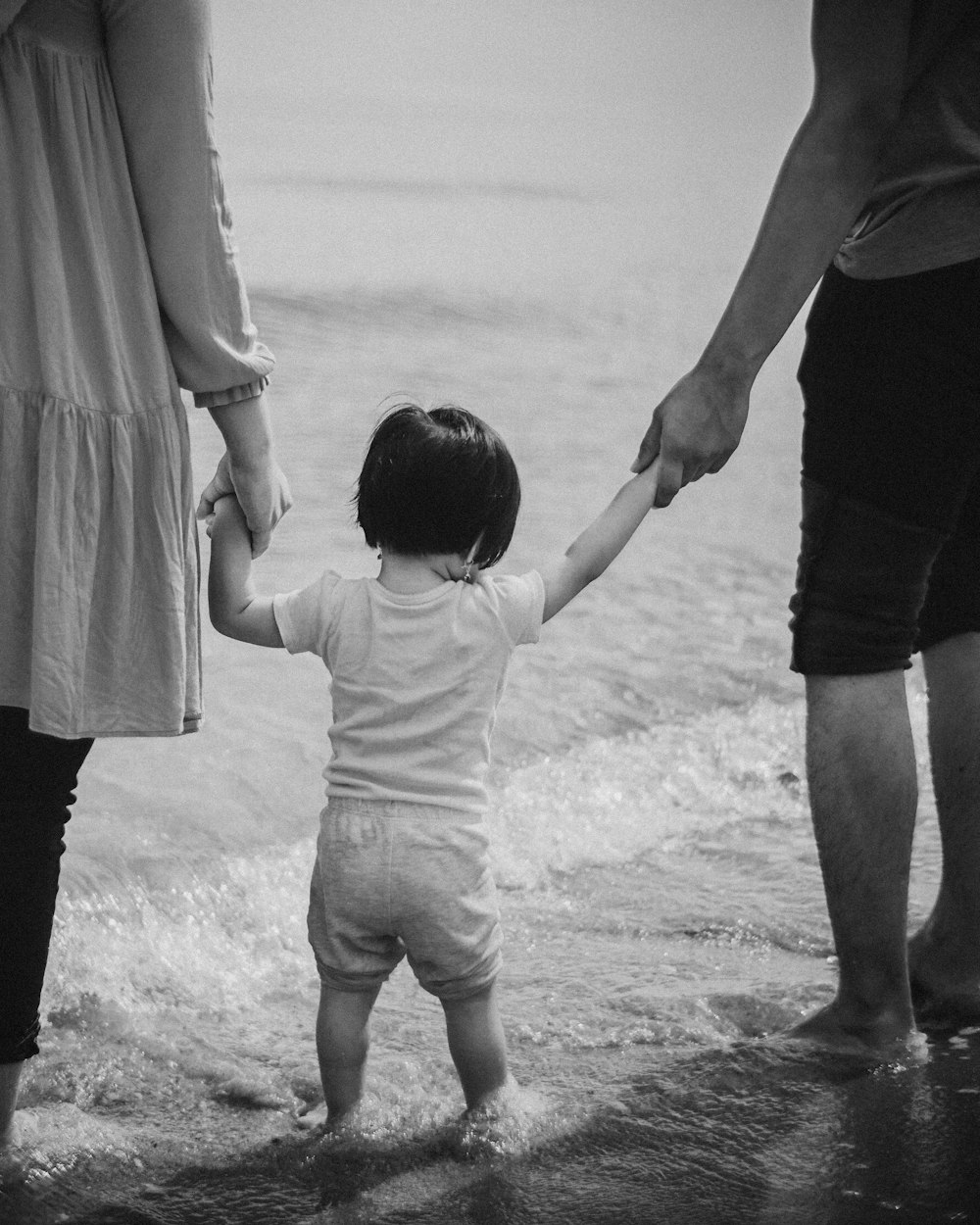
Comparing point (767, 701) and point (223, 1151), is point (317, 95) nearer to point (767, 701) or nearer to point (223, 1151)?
point (767, 701)

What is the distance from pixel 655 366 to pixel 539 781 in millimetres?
5260

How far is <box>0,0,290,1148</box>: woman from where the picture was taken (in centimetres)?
165

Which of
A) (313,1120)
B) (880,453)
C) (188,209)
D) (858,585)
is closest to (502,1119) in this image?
(313,1120)

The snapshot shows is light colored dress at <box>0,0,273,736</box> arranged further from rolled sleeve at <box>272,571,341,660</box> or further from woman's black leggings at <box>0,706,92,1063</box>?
rolled sleeve at <box>272,571,341,660</box>

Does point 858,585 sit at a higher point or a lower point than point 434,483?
lower

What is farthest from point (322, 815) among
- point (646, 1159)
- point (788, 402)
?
point (788, 402)

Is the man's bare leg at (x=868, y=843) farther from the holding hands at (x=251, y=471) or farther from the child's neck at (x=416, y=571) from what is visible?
the holding hands at (x=251, y=471)

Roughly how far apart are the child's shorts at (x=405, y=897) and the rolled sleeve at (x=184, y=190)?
0.56m

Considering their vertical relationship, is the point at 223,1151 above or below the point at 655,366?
below

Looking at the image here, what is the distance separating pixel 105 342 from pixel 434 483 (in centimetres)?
46

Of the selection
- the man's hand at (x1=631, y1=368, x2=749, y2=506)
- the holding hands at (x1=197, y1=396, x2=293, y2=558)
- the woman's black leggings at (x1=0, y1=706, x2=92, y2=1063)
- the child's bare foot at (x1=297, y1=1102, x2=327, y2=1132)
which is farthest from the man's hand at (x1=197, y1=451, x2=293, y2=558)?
the child's bare foot at (x1=297, y1=1102, x2=327, y2=1132)

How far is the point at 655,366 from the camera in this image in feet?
27.0

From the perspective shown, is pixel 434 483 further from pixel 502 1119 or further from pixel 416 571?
pixel 502 1119

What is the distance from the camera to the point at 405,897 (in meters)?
1.95
